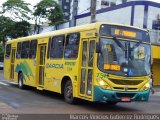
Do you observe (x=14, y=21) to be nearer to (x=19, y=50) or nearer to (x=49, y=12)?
(x=49, y=12)

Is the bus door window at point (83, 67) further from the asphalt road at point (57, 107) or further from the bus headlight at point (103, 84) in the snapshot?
the bus headlight at point (103, 84)

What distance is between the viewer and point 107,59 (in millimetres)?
13695

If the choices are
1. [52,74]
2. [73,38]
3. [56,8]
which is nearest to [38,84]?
[52,74]

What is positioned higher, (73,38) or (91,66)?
(73,38)

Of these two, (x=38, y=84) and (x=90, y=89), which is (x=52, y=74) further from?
(x=90, y=89)

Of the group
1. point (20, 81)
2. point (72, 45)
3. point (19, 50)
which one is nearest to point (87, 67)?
point (72, 45)

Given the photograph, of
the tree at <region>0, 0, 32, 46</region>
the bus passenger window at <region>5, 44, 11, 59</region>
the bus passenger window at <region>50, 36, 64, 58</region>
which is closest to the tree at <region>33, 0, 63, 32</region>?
the tree at <region>0, 0, 32, 46</region>

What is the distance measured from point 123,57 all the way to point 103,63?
814 mm

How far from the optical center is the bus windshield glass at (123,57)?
44.8 feet

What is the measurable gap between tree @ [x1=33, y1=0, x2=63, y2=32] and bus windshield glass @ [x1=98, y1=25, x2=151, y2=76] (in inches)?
1504

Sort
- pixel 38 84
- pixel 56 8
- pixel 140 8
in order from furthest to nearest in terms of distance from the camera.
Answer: pixel 56 8 < pixel 140 8 < pixel 38 84

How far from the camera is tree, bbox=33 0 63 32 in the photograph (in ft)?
172

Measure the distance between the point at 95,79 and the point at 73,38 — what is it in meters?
2.62

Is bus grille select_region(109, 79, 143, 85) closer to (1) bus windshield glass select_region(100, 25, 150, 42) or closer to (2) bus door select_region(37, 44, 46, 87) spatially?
(1) bus windshield glass select_region(100, 25, 150, 42)
